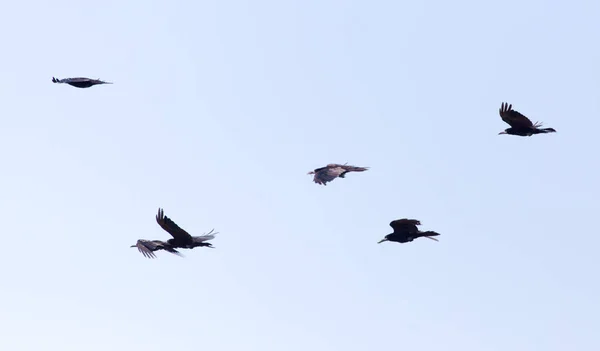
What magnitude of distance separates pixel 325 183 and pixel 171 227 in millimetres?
5342

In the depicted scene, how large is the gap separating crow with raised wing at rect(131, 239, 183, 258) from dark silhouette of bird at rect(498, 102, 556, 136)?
11.8 m

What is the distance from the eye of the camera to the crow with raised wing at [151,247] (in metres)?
38.8

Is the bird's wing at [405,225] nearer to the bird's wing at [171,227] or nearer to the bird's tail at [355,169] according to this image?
the bird's tail at [355,169]

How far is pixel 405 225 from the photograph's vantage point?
3897cm

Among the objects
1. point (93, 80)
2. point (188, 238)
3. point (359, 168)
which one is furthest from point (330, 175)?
point (93, 80)

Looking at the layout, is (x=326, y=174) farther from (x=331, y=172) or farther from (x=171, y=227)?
(x=171, y=227)

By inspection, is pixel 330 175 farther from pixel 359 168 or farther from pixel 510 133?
pixel 510 133

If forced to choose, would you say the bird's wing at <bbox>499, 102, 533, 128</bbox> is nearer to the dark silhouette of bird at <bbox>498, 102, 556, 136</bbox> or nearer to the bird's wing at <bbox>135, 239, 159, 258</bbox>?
the dark silhouette of bird at <bbox>498, 102, 556, 136</bbox>

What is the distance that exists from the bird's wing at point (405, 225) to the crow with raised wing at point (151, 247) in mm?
7161

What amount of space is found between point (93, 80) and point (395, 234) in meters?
11.5

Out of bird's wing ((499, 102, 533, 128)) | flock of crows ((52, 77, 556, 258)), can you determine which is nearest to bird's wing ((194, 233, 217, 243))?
flock of crows ((52, 77, 556, 258))

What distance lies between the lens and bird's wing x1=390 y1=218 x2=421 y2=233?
126 ft

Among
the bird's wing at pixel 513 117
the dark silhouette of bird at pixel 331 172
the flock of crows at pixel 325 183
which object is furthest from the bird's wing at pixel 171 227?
the bird's wing at pixel 513 117

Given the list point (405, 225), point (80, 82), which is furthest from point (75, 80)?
point (405, 225)
